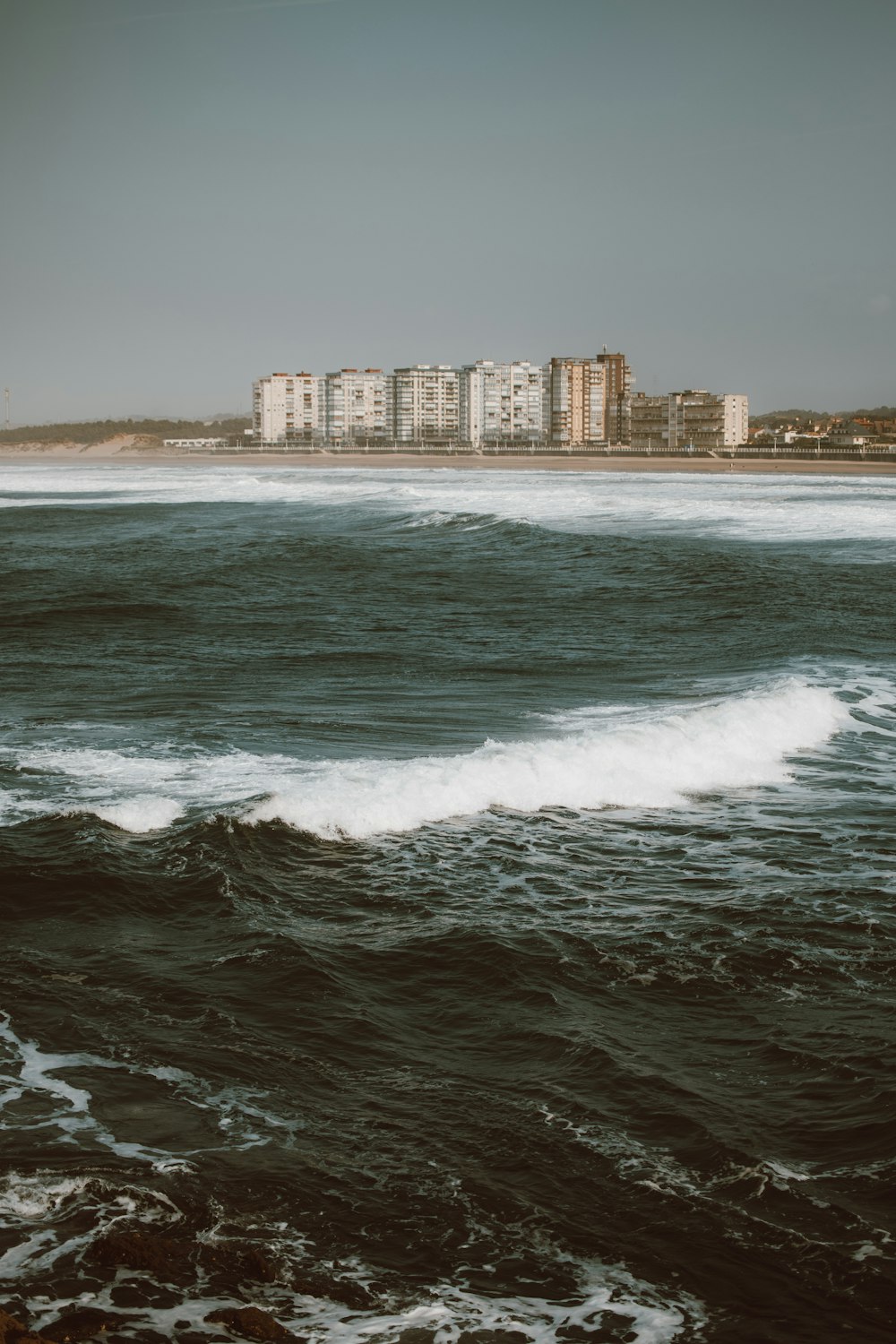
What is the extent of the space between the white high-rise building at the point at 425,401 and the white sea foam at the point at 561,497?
A: 89.9 m

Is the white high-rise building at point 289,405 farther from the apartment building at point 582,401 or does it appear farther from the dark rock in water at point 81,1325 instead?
the dark rock in water at point 81,1325

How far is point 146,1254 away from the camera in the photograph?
140 inches

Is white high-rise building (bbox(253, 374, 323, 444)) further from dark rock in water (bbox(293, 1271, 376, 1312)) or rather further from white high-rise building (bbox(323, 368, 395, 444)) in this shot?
dark rock in water (bbox(293, 1271, 376, 1312))

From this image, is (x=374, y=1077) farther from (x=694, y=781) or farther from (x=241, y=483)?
(x=241, y=483)

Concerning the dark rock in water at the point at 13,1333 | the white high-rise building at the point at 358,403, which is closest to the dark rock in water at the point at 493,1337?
the dark rock in water at the point at 13,1333

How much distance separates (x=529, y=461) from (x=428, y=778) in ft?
294

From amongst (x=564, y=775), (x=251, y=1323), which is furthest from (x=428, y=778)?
(x=251, y=1323)

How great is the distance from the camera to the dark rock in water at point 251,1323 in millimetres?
3256

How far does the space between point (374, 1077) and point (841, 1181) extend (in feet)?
5.36

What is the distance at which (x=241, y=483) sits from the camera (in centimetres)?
6053

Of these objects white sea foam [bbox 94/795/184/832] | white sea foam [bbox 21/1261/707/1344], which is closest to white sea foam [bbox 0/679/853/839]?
white sea foam [bbox 94/795/184/832]

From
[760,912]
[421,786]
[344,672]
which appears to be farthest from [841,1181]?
[344,672]

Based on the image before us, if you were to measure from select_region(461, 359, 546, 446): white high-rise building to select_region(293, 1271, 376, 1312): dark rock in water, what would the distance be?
161263 mm

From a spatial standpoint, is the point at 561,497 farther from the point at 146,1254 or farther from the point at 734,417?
the point at 734,417
